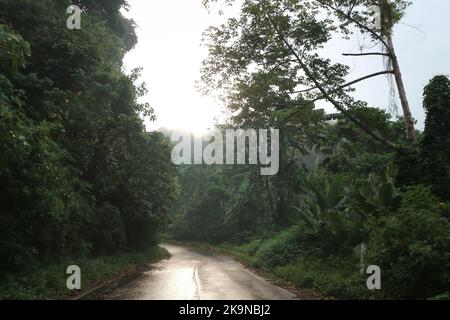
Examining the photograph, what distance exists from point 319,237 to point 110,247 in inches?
Answer: 437

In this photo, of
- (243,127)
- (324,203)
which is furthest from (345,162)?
(243,127)

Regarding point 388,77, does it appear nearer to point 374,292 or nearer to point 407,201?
point 407,201

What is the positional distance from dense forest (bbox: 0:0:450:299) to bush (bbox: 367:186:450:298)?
33mm

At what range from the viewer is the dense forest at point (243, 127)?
1084 cm

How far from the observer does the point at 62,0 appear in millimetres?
18516

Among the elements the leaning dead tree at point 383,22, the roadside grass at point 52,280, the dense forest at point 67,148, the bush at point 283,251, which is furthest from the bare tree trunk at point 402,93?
the roadside grass at point 52,280

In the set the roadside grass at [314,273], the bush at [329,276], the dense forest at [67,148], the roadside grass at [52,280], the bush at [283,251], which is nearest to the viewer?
the roadside grass at [52,280]

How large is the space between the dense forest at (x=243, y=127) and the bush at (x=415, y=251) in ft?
0.11

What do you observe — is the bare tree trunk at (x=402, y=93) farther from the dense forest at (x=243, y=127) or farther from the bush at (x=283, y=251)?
the bush at (x=283, y=251)

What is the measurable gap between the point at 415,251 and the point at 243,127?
33.4 ft

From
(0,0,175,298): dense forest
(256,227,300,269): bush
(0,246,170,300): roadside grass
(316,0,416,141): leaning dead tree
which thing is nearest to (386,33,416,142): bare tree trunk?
(316,0,416,141): leaning dead tree

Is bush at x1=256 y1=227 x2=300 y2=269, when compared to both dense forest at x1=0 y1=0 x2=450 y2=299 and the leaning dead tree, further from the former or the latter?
the leaning dead tree

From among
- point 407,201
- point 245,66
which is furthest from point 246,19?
point 407,201
